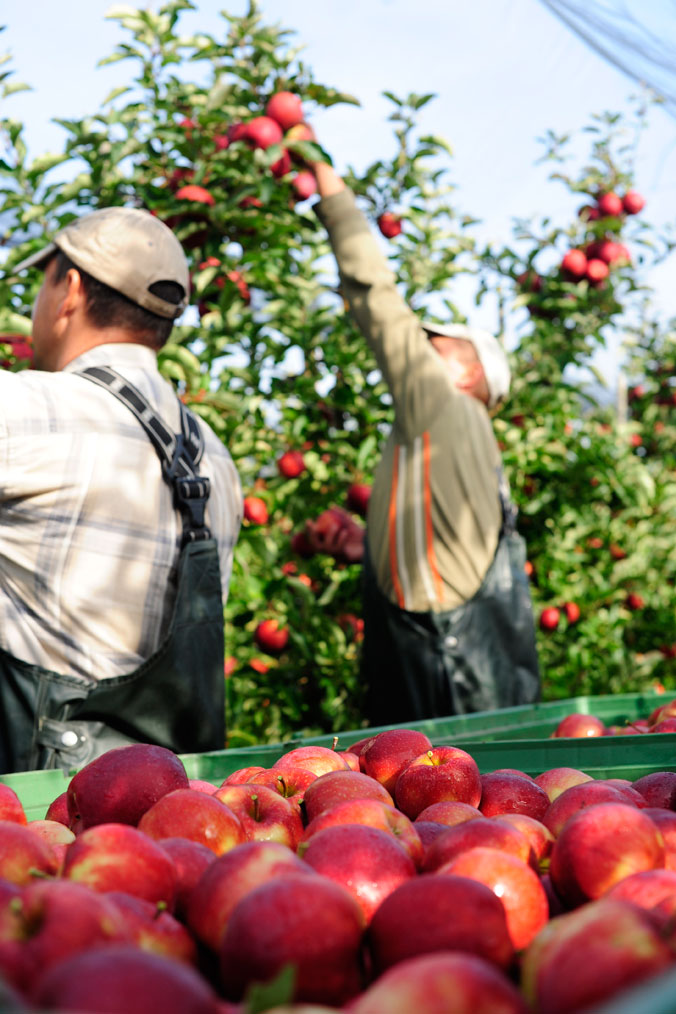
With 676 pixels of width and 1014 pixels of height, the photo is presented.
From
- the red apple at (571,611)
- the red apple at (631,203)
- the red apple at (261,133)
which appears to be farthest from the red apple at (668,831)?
the red apple at (631,203)

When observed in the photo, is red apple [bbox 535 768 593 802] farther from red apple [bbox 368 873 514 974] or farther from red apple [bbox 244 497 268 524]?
red apple [bbox 244 497 268 524]

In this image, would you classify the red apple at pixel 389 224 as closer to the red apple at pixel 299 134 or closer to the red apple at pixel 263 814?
the red apple at pixel 299 134

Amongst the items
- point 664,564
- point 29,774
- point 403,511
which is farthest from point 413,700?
point 664,564

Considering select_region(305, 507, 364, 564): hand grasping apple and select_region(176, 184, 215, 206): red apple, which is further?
select_region(305, 507, 364, 564): hand grasping apple

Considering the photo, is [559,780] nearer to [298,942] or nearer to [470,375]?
[298,942]

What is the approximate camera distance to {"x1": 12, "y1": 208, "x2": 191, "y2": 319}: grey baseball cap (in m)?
2.19

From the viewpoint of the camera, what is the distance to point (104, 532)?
6.43 ft

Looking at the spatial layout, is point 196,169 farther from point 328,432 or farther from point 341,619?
point 341,619

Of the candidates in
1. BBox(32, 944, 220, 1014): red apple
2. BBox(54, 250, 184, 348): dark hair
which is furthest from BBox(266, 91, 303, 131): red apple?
BBox(32, 944, 220, 1014): red apple

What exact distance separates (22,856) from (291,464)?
2.90 m

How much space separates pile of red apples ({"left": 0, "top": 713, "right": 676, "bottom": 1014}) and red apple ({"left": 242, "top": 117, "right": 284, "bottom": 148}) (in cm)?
228

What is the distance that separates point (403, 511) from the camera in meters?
2.90

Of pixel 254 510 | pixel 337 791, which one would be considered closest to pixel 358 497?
pixel 254 510

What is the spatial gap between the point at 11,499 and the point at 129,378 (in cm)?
40
